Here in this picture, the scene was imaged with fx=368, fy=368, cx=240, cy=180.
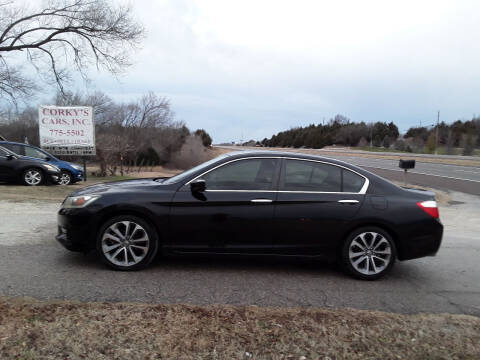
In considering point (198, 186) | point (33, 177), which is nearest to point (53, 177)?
point (33, 177)

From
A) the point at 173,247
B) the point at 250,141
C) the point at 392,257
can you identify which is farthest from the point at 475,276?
the point at 250,141

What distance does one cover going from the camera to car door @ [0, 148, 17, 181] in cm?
1190

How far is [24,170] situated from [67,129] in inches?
154

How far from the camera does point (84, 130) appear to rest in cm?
1573

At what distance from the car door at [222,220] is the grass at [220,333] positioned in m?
1.04

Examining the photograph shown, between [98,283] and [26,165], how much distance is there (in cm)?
1005

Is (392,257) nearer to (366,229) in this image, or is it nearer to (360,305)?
(366,229)

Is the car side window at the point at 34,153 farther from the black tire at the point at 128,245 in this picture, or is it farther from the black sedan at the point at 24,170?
the black tire at the point at 128,245

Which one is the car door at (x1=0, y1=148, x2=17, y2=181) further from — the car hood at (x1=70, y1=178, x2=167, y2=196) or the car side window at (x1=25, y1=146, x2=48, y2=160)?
the car hood at (x1=70, y1=178, x2=167, y2=196)

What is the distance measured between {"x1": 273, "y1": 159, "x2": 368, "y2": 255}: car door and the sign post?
13.4m

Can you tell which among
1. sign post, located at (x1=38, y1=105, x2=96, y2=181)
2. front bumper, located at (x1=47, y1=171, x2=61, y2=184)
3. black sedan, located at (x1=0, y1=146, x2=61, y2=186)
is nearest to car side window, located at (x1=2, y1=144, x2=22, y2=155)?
black sedan, located at (x1=0, y1=146, x2=61, y2=186)

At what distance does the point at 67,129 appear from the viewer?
51.2 feet

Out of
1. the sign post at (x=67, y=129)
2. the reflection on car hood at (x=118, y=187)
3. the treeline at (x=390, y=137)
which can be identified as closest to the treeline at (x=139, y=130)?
the sign post at (x=67, y=129)

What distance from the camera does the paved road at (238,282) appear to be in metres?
3.71
